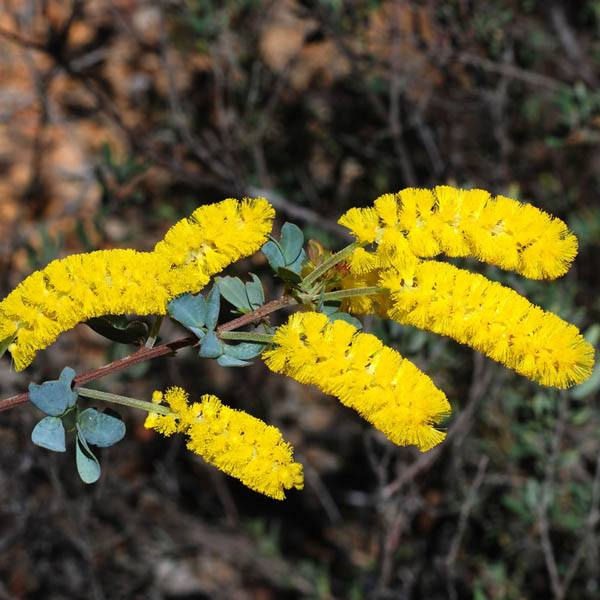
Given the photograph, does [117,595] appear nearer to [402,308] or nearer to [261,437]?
[261,437]

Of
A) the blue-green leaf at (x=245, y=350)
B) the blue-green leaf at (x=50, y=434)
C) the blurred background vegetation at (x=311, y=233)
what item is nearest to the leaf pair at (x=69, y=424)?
the blue-green leaf at (x=50, y=434)

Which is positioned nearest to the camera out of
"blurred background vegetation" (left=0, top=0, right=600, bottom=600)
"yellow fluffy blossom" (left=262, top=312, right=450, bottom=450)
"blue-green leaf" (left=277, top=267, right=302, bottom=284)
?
"yellow fluffy blossom" (left=262, top=312, right=450, bottom=450)

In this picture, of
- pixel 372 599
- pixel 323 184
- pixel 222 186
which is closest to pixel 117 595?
pixel 372 599

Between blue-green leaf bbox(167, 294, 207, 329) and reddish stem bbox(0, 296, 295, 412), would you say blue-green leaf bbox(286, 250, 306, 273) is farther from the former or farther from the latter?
blue-green leaf bbox(167, 294, 207, 329)

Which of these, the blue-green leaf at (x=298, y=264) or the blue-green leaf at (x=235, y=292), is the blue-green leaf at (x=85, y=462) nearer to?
the blue-green leaf at (x=235, y=292)

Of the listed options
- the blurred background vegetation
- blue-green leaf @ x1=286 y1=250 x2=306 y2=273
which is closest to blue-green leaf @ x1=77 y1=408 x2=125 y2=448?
blue-green leaf @ x1=286 y1=250 x2=306 y2=273

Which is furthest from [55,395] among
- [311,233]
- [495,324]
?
[311,233]
